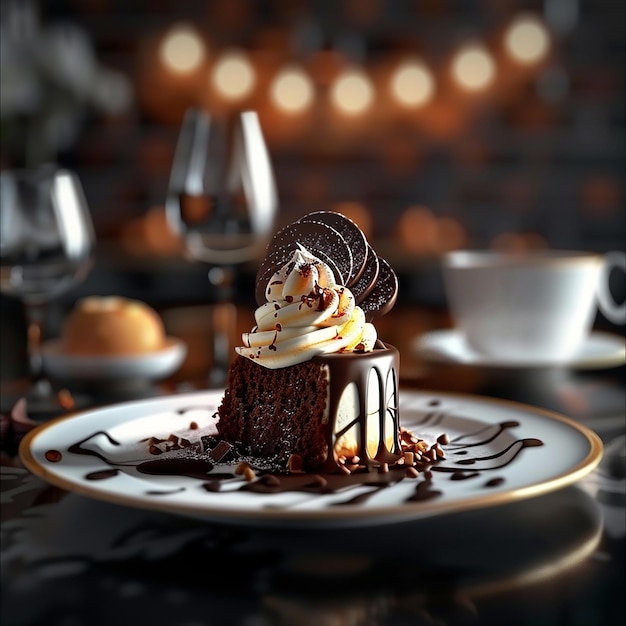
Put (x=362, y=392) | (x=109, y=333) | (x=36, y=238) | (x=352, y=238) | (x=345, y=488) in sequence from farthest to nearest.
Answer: (x=109, y=333), (x=36, y=238), (x=352, y=238), (x=362, y=392), (x=345, y=488)

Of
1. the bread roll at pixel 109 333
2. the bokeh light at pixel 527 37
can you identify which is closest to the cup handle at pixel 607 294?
the bread roll at pixel 109 333

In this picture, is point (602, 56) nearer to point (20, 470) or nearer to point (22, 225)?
point (22, 225)

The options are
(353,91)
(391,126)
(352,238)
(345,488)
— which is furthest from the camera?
(391,126)

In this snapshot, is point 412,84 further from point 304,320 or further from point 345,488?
point 345,488

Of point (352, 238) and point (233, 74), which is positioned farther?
point (233, 74)

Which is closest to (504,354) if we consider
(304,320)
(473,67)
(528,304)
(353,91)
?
(528,304)

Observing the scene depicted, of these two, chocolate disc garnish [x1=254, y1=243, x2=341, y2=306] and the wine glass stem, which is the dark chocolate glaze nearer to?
chocolate disc garnish [x1=254, y1=243, x2=341, y2=306]

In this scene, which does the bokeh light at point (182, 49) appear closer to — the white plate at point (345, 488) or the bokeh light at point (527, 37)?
the bokeh light at point (527, 37)
